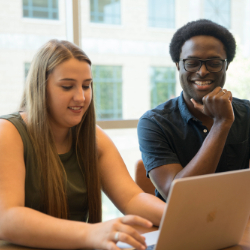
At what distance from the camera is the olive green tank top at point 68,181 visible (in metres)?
1.19

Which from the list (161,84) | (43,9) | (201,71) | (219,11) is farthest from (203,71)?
(219,11)

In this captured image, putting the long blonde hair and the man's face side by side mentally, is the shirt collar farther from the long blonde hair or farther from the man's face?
the long blonde hair

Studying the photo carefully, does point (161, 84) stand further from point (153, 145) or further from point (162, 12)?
point (153, 145)

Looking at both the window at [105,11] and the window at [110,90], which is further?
the window at [110,90]

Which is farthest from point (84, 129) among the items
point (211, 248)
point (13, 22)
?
point (13, 22)

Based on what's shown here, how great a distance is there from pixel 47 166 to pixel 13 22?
1631 mm

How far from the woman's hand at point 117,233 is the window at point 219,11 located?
294cm

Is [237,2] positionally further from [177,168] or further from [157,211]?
[157,211]

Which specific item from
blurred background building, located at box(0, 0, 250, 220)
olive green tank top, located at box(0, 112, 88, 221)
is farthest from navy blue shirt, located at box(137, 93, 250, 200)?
blurred background building, located at box(0, 0, 250, 220)

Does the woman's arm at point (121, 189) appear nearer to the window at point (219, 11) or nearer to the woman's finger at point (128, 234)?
the woman's finger at point (128, 234)

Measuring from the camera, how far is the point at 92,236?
87 cm

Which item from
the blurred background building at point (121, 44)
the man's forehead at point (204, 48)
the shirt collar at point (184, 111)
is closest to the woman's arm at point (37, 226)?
the shirt collar at point (184, 111)

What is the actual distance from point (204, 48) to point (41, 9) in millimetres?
1645

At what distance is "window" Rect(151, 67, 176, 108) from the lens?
338 cm
